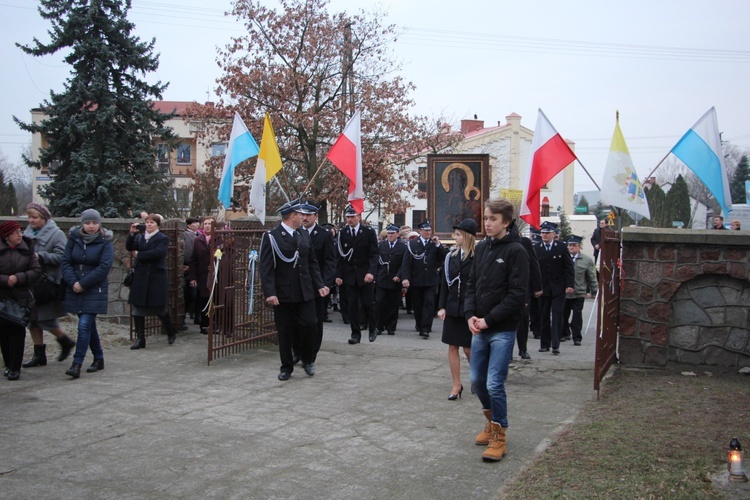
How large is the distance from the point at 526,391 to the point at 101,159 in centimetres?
2165

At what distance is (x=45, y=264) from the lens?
8602 millimetres

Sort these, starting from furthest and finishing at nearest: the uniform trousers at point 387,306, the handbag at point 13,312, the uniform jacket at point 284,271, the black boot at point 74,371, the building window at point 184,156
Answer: the building window at point 184,156
the uniform trousers at point 387,306
the uniform jacket at point 284,271
the black boot at point 74,371
the handbag at point 13,312

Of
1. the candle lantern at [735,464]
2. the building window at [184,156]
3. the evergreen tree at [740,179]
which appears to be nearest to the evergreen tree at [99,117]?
the candle lantern at [735,464]

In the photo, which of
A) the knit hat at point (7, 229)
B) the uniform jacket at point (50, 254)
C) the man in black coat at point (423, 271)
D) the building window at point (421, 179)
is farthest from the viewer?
the building window at point (421, 179)

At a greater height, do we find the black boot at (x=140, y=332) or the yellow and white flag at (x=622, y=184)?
the yellow and white flag at (x=622, y=184)

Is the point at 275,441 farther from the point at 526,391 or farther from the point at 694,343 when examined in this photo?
the point at 694,343

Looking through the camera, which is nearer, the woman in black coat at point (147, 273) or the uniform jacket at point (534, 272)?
the uniform jacket at point (534, 272)

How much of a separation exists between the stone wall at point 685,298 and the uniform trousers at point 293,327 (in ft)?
12.9

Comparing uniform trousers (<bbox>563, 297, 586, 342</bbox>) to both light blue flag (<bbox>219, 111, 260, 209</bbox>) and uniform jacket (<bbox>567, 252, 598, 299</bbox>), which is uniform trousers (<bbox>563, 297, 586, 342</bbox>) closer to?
uniform jacket (<bbox>567, 252, 598, 299</bbox>)

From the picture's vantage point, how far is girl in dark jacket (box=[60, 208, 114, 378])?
27.0ft

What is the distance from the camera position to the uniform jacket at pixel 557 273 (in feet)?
36.8

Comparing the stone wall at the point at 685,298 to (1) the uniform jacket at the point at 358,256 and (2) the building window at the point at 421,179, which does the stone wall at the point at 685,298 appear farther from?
(2) the building window at the point at 421,179

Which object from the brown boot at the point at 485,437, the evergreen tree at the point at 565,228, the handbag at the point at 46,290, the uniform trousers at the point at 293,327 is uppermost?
the evergreen tree at the point at 565,228

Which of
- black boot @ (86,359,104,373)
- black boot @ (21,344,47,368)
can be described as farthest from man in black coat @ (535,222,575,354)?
black boot @ (21,344,47,368)
